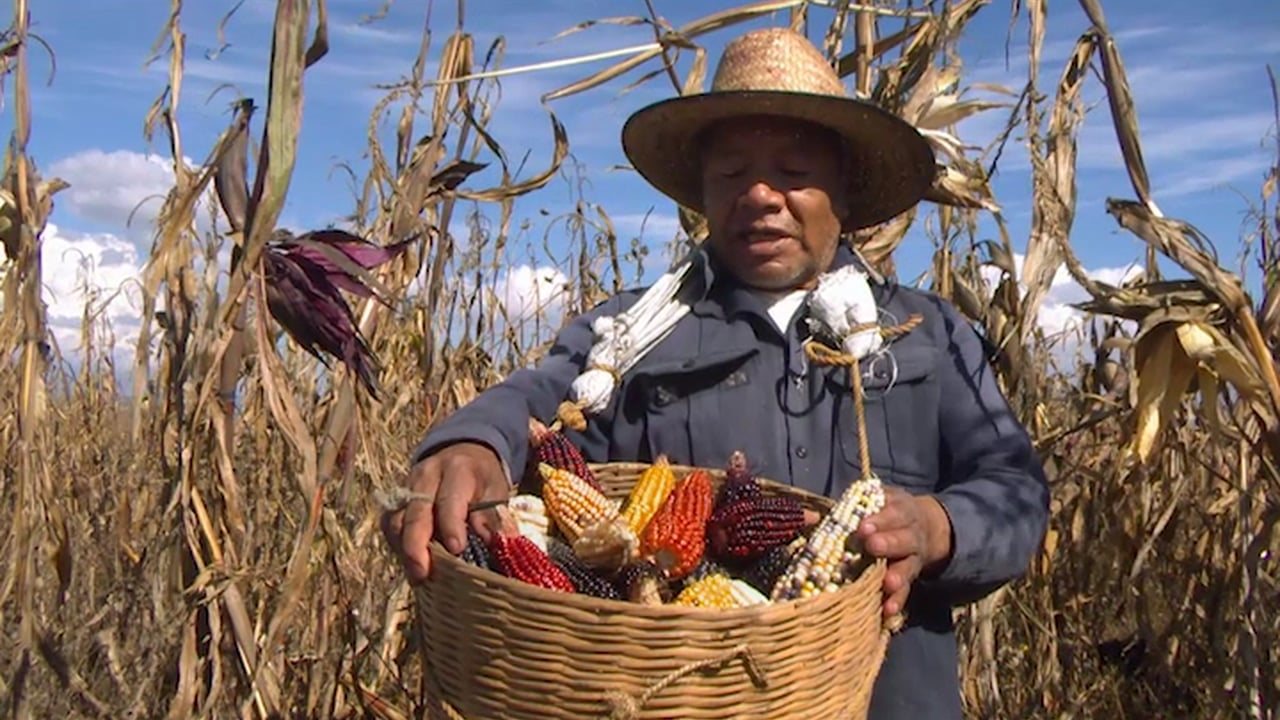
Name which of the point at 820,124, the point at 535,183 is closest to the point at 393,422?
the point at 535,183

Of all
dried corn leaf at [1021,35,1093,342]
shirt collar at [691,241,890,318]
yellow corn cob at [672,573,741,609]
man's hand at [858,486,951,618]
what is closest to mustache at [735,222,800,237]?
shirt collar at [691,241,890,318]

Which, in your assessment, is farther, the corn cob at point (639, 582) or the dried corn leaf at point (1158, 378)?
the dried corn leaf at point (1158, 378)

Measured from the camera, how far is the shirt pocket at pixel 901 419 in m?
1.79

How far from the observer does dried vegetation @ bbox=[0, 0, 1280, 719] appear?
1531 mm

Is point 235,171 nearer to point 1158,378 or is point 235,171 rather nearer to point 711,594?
point 711,594

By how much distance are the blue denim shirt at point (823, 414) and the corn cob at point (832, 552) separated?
0.30 m

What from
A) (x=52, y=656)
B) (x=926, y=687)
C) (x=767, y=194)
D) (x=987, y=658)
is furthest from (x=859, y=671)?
(x=987, y=658)

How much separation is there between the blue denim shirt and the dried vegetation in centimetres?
23

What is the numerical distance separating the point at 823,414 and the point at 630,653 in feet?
2.48

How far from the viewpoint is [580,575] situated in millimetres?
1465

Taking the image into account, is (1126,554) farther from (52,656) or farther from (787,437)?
(52,656)

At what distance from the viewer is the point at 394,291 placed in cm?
227

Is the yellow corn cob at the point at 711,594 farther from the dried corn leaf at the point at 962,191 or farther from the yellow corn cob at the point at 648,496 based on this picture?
the dried corn leaf at the point at 962,191

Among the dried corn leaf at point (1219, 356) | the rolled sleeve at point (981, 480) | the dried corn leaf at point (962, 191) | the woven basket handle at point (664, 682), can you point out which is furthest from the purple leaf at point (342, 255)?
the dried corn leaf at point (962, 191)
